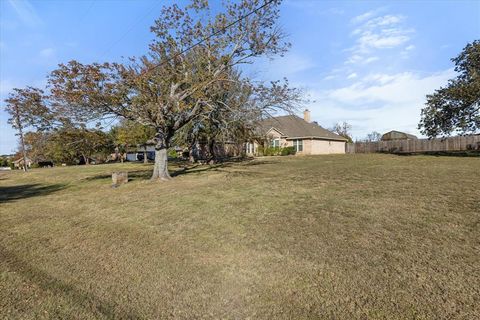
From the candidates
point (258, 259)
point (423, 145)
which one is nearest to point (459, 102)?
point (423, 145)

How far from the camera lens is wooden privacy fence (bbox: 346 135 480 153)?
102 ft

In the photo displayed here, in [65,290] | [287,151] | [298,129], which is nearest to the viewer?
[65,290]

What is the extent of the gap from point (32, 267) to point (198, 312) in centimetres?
293

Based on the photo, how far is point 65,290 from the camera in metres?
3.56

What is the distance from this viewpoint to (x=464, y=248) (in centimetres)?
401

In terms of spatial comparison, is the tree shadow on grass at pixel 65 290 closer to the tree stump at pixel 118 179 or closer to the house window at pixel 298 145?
the tree stump at pixel 118 179

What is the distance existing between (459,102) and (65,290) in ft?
77.6

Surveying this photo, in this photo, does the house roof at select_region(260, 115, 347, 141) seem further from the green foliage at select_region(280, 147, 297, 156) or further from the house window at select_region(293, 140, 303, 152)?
the green foliage at select_region(280, 147, 297, 156)

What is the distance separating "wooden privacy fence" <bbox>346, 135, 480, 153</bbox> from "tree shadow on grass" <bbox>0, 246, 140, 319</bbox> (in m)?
32.3

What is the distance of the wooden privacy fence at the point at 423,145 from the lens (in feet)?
102

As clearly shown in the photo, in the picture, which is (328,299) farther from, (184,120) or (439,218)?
(184,120)

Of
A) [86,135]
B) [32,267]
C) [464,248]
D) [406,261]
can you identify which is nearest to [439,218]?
[464,248]

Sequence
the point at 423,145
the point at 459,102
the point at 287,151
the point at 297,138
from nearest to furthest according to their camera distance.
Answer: the point at 459,102 → the point at 423,145 → the point at 287,151 → the point at 297,138

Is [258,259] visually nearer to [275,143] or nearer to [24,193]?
[24,193]
